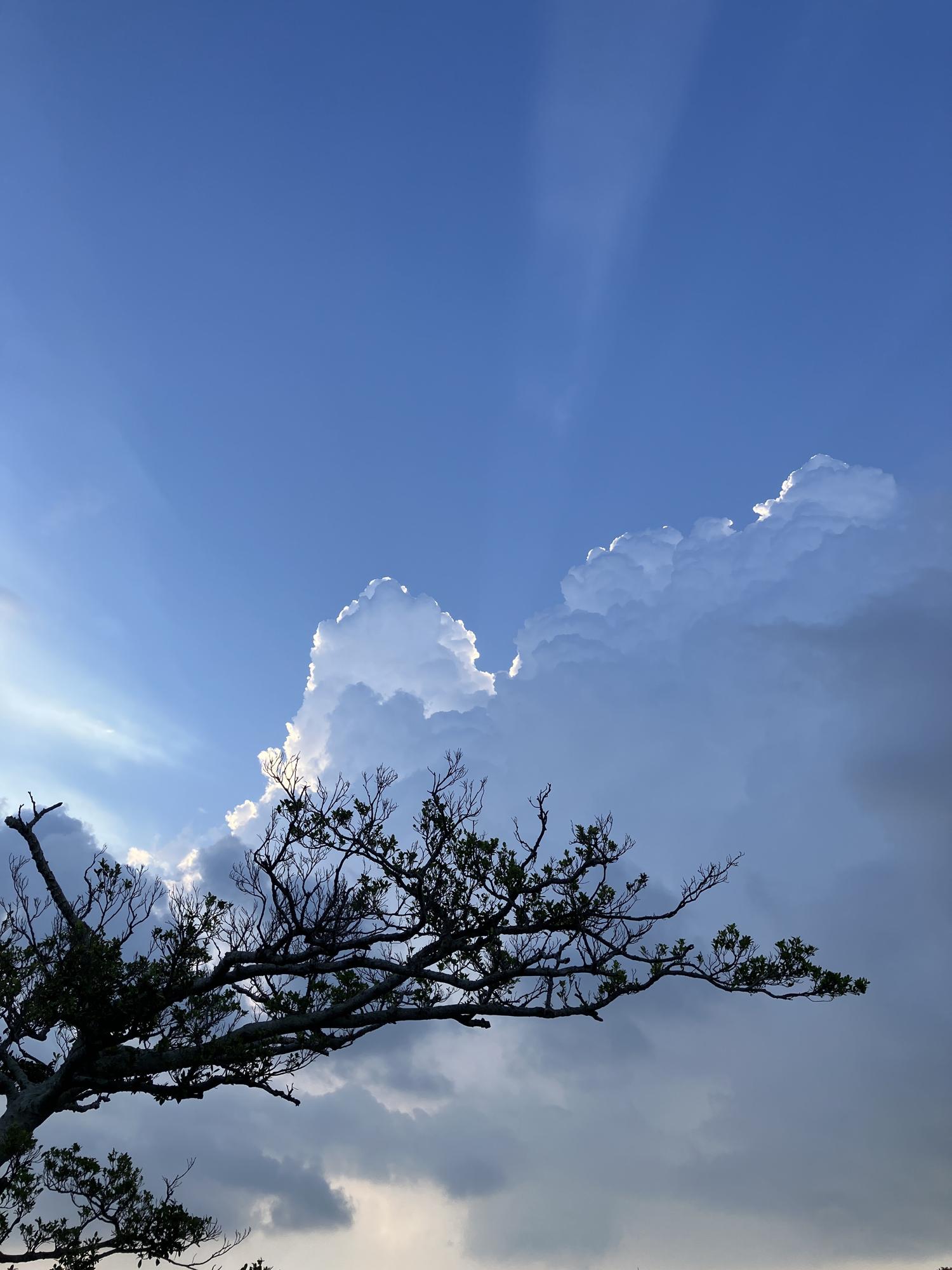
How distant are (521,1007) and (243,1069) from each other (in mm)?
4276

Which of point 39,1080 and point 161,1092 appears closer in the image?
point 161,1092

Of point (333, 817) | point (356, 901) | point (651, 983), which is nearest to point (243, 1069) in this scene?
point (356, 901)

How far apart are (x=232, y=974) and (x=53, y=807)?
409 centimetres

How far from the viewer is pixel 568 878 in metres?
14.3

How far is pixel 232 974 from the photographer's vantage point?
14219 mm

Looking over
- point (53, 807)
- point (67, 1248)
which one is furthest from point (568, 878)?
point (67, 1248)

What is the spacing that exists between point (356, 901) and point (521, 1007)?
302 cm

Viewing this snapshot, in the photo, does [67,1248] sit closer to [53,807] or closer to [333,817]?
[53,807]

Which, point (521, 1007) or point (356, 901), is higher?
point (356, 901)

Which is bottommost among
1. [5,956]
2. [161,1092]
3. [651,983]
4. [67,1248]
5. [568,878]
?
[67,1248]

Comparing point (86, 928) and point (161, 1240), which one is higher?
point (86, 928)

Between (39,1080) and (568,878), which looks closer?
(568,878)

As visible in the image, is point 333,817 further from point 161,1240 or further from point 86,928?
point 161,1240

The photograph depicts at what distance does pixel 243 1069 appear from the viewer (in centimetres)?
1385
